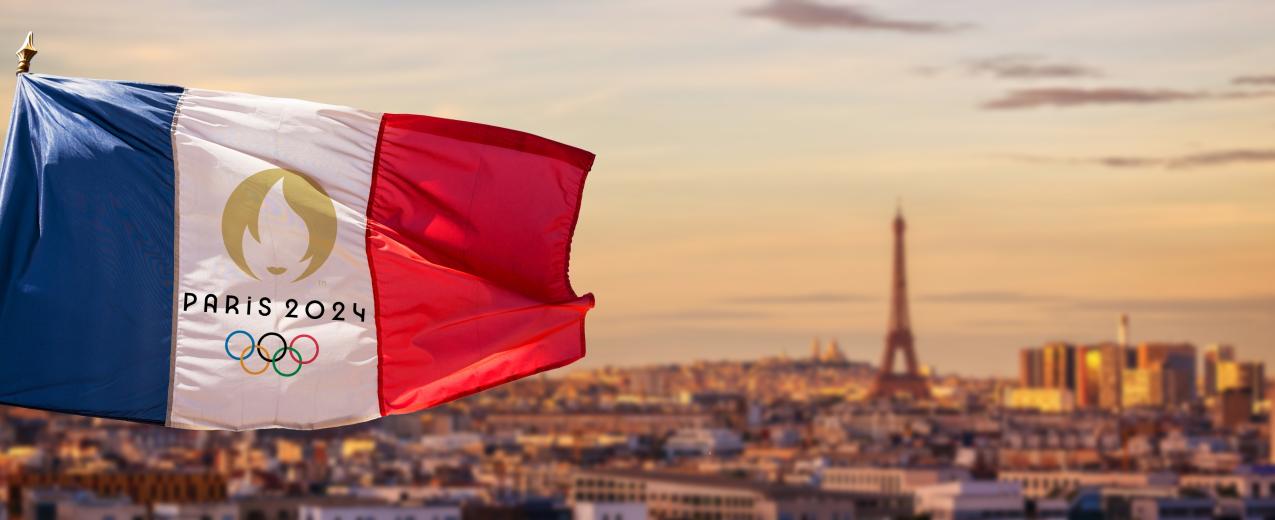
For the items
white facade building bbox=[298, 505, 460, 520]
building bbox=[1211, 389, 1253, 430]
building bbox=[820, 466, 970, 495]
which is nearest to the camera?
white facade building bbox=[298, 505, 460, 520]

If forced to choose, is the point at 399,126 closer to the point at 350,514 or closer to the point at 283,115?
the point at 283,115

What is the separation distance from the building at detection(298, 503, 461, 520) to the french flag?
269ft

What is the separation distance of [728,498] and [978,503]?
7.71m

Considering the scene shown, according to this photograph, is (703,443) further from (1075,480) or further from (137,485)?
(137,485)

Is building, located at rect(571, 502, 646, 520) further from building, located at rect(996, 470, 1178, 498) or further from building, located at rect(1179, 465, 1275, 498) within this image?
building, located at rect(1179, 465, 1275, 498)

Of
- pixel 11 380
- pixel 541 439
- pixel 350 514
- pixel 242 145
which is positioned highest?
pixel 541 439

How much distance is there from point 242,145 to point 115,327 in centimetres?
63

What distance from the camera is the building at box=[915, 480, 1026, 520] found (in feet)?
359

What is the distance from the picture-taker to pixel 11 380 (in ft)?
31.1

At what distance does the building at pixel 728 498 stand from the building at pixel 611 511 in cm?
398

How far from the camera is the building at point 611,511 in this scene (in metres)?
100

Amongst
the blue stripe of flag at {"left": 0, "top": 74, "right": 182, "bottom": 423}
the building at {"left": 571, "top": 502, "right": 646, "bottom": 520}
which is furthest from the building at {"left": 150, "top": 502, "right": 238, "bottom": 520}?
the blue stripe of flag at {"left": 0, "top": 74, "right": 182, "bottom": 423}

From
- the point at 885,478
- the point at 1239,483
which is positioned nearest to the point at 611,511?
the point at 885,478

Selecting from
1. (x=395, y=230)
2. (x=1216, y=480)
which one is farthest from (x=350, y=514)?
(x=395, y=230)
